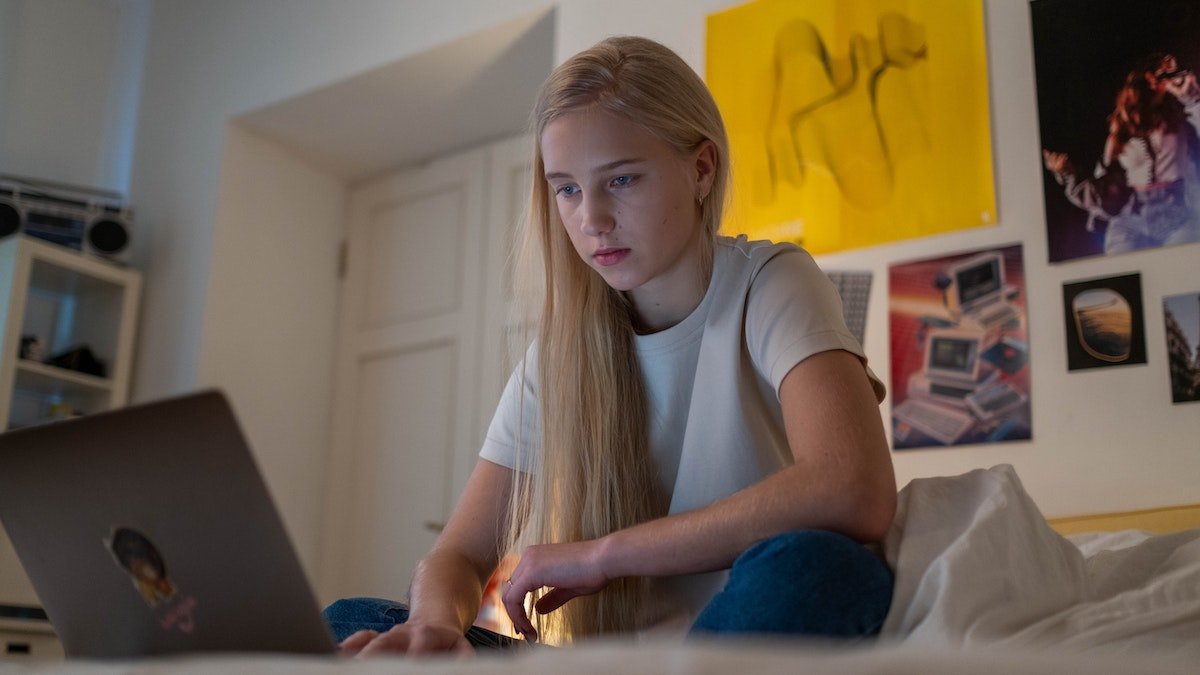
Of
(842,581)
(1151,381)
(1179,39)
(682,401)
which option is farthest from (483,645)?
(1179,39)

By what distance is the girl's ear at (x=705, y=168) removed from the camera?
1.44m

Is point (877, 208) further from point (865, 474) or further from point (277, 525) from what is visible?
point (277, 525)

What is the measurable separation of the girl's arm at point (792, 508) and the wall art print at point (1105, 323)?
969mm

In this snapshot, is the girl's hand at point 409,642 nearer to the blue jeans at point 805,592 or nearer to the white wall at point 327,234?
the blue jeans at point 805,592

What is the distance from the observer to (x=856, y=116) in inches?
93.3

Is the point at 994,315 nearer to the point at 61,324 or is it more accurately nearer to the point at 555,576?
the point at 555,576

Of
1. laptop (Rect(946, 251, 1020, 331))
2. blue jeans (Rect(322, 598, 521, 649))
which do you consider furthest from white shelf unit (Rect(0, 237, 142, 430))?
laptop (Rect(946, 251, 1020, 331))

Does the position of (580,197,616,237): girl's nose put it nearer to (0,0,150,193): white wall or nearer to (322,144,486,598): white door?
(322,144,486,598): white door

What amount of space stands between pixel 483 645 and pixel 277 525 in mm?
534

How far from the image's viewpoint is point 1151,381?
1938 millimetres

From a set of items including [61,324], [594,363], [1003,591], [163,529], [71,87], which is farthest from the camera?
[71,87]

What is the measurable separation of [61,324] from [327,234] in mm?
820

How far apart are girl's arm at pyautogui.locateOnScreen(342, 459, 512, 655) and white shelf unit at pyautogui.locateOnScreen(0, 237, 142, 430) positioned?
2.06m

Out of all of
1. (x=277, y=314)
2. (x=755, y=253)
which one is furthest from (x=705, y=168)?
(x=277, y=314)
